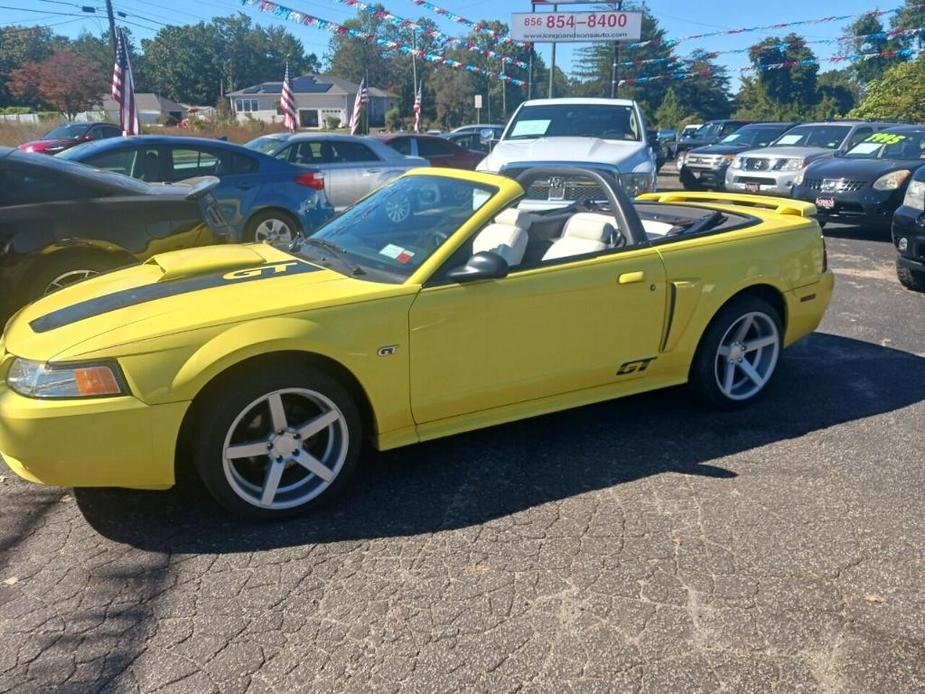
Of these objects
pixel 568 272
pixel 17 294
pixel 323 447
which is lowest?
pixel 323 447

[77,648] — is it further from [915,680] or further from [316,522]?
[915,680]

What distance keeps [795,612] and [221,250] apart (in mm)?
3159

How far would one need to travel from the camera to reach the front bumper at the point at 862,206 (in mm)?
10266

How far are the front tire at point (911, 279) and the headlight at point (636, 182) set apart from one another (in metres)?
2.69

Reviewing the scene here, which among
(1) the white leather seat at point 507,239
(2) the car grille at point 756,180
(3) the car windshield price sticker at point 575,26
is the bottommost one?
(2) the car grille at point 756,180

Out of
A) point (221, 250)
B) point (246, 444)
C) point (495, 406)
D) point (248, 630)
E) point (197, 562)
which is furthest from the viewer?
point (221, 250)

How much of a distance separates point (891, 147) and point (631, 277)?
9851 mm

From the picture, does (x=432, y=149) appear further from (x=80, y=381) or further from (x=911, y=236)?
(x=80, y=381)

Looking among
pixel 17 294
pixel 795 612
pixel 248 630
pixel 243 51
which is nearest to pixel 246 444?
pixel 248 630

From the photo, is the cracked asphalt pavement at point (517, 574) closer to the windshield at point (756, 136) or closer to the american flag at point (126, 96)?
Result: the american flag at point (126, 96)

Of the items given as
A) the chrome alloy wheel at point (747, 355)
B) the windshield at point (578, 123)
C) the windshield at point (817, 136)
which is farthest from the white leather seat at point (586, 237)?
the windshield at point (817, 136)

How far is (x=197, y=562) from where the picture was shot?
303 centimetres

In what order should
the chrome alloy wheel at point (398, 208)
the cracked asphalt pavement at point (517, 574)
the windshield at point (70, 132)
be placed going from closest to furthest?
the cracked asphalt pavement at point (517, 574), the chrome alloy wheel at point (398, 208), the windshield at point (70, 132)

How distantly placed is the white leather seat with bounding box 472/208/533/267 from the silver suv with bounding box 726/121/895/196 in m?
10.4
